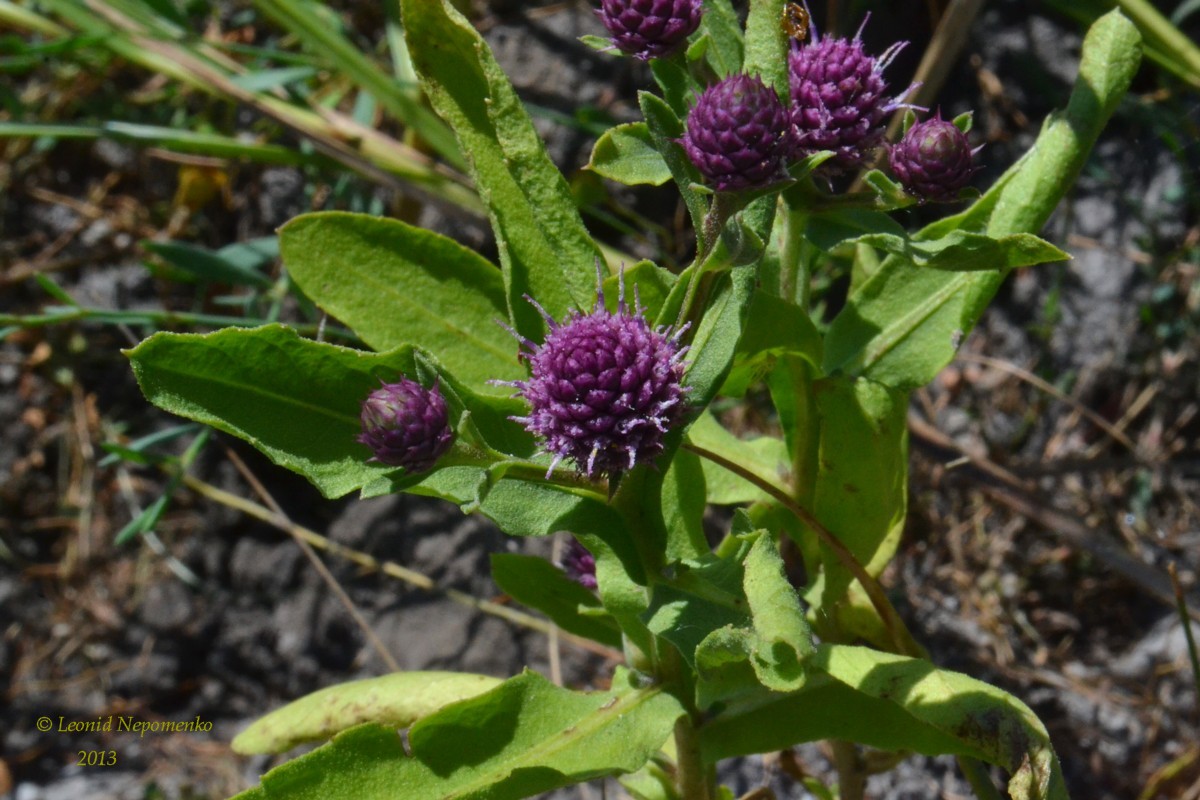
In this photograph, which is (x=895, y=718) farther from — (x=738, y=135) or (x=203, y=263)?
(x=203, y=263)

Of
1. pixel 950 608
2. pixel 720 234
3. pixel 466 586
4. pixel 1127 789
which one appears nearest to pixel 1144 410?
pixel 950 608

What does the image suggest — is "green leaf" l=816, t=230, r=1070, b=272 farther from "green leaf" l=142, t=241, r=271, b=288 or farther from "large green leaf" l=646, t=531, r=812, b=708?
"green leaf" l=142, t=241, r=271, b=288

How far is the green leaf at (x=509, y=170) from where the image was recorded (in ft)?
5.54

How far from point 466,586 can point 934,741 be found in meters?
1.67

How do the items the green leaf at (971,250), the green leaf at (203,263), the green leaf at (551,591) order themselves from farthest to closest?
the green leaf at (203,263), the green leaf at (551,591), the green leaf at (971,250)

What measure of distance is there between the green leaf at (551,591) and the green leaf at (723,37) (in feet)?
3.09

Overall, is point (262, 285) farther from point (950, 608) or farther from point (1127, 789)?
point (1127, 789)

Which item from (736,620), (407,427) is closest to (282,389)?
(407,427)

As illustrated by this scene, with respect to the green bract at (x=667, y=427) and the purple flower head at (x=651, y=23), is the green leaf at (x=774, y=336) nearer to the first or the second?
the green bract at (x=667, y=427)

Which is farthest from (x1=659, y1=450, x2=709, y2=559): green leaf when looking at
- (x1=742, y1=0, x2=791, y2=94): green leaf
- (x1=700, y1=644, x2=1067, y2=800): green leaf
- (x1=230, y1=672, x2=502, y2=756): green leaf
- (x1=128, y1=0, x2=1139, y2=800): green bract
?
(x1=742, y1=0, x2=791, y2=94): green leaf

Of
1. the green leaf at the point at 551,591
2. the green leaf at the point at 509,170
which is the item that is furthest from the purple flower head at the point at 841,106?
the green leaf at the point at 551,591

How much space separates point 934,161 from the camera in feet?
4.83

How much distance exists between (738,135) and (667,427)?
1.21 ft

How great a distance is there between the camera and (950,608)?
9.72 ft
